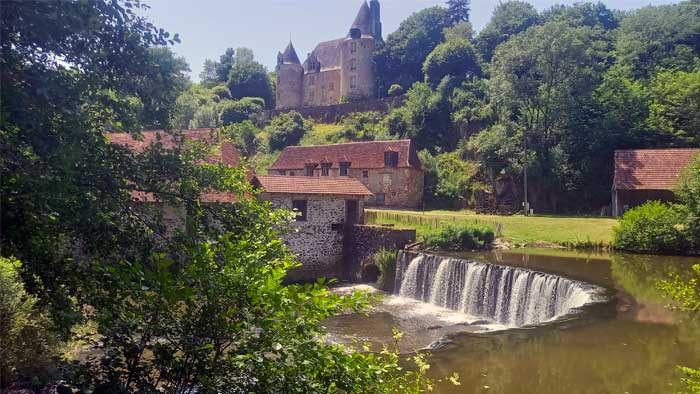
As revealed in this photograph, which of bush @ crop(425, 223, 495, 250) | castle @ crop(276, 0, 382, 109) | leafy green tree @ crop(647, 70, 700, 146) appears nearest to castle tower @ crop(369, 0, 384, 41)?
castle @ crop(276, 0, 382, 109)

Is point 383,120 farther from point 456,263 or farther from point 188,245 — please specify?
point 188,245

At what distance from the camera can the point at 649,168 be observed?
100 ft

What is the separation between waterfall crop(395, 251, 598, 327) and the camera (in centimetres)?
1574

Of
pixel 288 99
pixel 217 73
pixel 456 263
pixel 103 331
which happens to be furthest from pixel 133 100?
pixel 217 73

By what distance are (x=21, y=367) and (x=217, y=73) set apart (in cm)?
8385

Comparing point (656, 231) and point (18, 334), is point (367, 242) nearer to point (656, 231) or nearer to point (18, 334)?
point (656, 231)

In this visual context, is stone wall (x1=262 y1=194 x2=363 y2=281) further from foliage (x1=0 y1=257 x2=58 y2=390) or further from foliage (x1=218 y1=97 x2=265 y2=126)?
foliage (x1=218 y1=97 x2=265 y2=126)

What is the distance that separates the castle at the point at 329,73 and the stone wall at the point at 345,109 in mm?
2942

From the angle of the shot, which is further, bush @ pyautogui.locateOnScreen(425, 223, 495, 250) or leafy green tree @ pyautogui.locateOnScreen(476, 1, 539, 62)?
leafy green tree @ pyautogui.locateOnScreen(476, 1, 539, 62)

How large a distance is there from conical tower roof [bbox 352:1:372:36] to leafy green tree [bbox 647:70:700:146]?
33.4 meters

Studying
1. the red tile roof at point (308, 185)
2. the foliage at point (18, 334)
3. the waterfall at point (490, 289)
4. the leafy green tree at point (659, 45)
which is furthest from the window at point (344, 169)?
the foliage at point (18, 334)

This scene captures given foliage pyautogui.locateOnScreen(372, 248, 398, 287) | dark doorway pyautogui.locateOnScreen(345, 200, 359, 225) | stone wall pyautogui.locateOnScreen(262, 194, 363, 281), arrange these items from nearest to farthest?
foliage pyautogui.locateOnScreen(372, 248, 398, 287) < stone wall pyautogui.locateOnScreen(262, 194, 363, 281) < dark doorway pyautogui.locateOnScreen(345, 200, 359, 225)

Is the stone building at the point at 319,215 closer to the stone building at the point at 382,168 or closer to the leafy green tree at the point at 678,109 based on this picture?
the stone building at the point at 382,168

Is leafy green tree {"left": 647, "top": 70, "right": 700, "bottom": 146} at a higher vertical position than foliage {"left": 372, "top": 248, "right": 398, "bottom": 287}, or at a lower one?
higher
